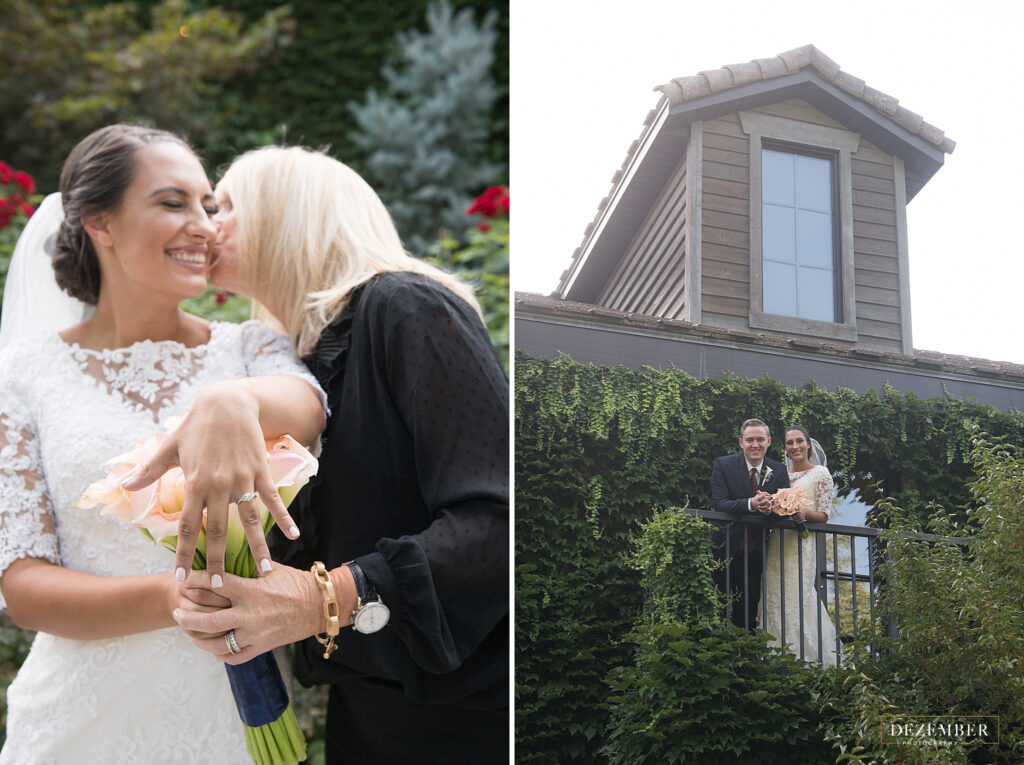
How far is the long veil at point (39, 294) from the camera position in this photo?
198 cm

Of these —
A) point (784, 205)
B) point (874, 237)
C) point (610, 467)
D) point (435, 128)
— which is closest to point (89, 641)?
point (610, 467)

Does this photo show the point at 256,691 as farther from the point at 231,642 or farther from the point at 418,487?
the point at 418,487

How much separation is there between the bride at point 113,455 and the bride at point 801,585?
85 cm

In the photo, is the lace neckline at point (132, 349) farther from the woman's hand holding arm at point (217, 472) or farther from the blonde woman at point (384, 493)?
the woman's hand holding arm at point (217, 472)

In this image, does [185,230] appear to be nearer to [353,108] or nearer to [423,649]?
[423,649]

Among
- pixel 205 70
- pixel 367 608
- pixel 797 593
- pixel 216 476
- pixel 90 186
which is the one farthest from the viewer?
pixel 205 70

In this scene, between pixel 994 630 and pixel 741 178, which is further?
pixel 741 178

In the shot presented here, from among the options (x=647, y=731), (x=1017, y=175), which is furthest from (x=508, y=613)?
(x=1017, y=175)

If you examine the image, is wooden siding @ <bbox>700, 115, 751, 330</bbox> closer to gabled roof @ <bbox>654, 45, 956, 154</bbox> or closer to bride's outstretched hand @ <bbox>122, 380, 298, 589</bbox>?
gabled roof @ <bbox>654, 45, 956, 154</bbox>

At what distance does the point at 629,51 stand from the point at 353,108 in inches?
187

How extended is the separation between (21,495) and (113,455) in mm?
173

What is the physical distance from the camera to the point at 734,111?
1590mm

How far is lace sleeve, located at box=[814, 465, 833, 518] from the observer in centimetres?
150

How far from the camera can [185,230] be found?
5.67 feet
